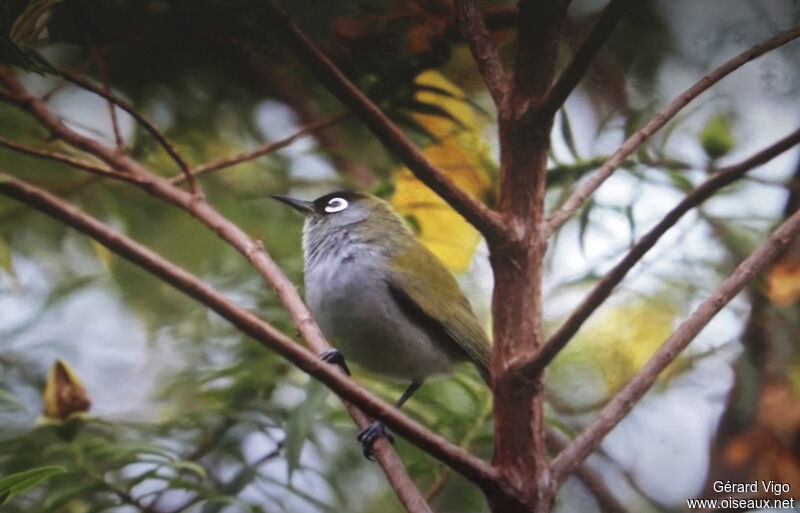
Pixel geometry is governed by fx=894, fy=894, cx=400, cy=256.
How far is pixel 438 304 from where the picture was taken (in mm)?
953

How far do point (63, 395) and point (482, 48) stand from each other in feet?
1.87

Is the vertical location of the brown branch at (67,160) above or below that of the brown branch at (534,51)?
above

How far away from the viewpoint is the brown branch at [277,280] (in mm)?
644

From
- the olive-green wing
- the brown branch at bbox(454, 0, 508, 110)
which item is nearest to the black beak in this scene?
the olive-green wing

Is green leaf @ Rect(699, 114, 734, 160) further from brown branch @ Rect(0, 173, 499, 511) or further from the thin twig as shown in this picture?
the thin twig

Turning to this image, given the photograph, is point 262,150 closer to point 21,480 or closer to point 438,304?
point 438,304

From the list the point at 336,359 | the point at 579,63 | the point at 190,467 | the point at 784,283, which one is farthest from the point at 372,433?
the point at 784,283

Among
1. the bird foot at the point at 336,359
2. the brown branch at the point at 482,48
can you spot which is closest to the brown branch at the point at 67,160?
the bird foot at the point at 336,359

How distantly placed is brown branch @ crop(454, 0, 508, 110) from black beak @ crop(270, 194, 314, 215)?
0.89ft

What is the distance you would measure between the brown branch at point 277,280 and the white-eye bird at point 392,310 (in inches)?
2.6

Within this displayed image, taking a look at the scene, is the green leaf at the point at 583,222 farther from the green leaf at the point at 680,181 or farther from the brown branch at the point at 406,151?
the brown branch at the point at 406,151

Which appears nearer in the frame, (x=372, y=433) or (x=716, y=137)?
(x=372, y=433)

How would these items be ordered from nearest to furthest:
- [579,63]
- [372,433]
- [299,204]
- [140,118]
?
[579,63] → [372,433] → [140,118] → [299,204]

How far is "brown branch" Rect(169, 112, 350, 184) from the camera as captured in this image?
3.43ft
